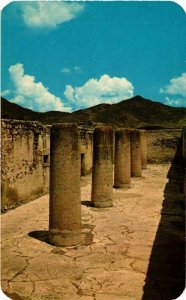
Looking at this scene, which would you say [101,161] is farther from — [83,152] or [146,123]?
[146,123]

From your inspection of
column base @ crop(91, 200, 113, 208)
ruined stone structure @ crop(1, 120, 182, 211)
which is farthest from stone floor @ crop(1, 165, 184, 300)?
ruined stone structure @ crop(1, 120, 182, 211)

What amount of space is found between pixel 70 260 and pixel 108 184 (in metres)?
4.48

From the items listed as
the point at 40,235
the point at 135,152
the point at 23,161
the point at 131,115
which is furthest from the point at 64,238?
the point at 131,115

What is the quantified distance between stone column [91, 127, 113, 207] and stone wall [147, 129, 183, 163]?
15.5 meters

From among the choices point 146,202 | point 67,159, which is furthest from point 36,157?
point 67,159

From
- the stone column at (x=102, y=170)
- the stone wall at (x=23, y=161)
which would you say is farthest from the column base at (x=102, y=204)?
the stone wall at (x=23, y=161)

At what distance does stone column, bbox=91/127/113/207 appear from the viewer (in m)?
10.1

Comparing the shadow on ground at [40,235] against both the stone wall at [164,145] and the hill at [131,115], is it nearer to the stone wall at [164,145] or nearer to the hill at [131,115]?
the stone wall at [164,145]

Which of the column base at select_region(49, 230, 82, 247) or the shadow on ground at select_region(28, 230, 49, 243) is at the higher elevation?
the column base at select_region(49, 230, 82, 247)

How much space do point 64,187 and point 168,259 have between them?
239 centimetres

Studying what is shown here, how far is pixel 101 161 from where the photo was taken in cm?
1014

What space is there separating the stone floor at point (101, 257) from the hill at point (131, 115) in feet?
75.1

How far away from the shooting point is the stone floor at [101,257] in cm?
481

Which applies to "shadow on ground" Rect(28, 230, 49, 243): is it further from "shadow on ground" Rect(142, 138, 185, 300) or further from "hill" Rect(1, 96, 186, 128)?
"hill" Rect(1, 96, 186, 128)
